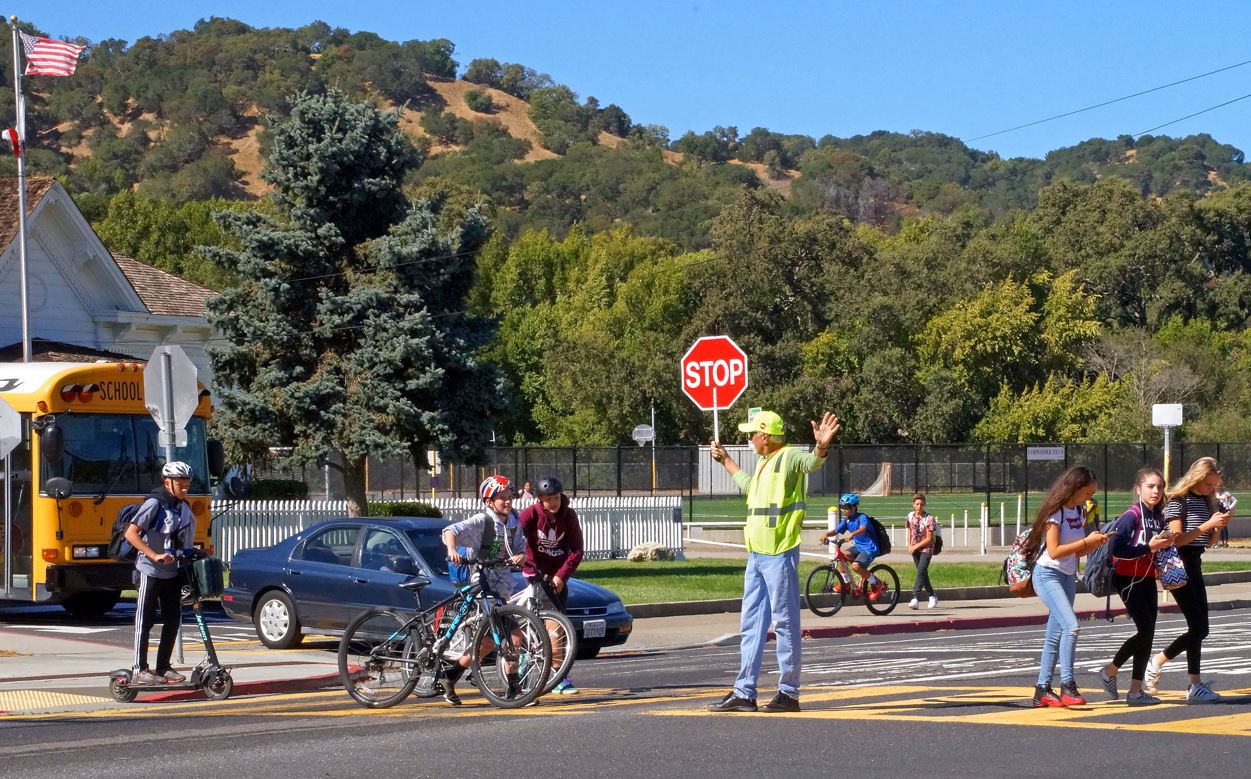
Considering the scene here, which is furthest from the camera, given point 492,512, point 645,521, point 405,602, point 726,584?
point 645,521

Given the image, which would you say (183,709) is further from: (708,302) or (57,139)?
(57,139)

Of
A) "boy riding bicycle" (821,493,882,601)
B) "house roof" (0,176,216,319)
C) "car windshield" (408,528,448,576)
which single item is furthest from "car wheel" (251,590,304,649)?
"house roof" (0,176,216,319)

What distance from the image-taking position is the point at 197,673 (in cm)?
1291

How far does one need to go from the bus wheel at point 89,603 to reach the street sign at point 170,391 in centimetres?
660

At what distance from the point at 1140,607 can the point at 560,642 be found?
156 inches

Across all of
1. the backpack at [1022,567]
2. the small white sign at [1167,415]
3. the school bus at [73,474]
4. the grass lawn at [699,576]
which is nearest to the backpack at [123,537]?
the backpack at [1022,567]

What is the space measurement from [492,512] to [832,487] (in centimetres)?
5336

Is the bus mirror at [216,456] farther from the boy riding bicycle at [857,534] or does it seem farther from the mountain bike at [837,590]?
the boy riding bicycle at [857,534]

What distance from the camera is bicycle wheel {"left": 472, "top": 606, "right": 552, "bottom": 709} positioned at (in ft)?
37.0

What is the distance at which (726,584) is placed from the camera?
25625mm

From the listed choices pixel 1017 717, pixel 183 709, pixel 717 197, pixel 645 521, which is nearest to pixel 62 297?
pixel 645 521

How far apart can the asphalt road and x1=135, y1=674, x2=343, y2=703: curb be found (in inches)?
10.5

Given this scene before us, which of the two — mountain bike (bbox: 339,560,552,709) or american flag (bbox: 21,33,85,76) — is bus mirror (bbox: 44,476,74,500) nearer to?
mountain bike (bbox: 339,560,552,709)

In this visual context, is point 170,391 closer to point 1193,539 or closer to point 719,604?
point 1193,539
